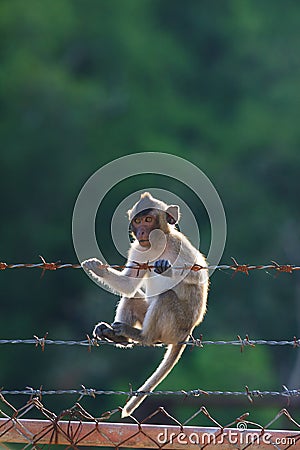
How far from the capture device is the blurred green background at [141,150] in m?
17.8

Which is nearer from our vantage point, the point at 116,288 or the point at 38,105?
the point at 116,288

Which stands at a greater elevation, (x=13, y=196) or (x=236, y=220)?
(x=236, y=220)

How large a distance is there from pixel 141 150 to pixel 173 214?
13776 millimetres

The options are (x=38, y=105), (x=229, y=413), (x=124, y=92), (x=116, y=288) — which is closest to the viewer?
(x=116, y=288)

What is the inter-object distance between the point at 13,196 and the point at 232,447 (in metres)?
15.7

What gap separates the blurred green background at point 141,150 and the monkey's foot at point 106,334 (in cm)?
989

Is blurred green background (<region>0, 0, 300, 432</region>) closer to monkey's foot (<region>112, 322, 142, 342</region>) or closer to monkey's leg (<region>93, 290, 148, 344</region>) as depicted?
monkey's leg (<region>93, 290, 148, 344</region>)

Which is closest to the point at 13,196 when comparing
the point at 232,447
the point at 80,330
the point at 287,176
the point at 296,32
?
the point at 80,330

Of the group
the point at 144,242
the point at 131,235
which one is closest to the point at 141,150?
the point at 131,235

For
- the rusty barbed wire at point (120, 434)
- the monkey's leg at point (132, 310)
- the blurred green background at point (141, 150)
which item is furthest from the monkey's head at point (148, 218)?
the blurred green background at point (141, 150)

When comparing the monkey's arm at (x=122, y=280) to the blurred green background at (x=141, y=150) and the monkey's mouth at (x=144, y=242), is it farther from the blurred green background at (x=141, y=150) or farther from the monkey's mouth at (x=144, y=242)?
the blurred green background at (x=141, y=150)

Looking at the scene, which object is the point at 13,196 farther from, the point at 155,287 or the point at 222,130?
the point at 155,287

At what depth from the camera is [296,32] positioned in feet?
74.7

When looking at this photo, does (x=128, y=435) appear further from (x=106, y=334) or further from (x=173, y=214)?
(x=173, y=214)
